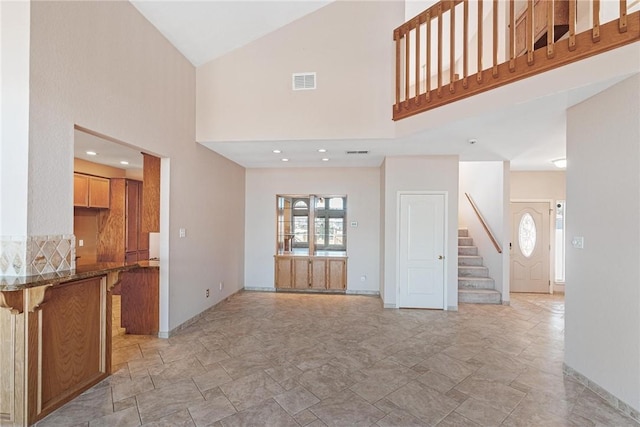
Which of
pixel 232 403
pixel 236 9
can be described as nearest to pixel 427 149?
pixel 236 9

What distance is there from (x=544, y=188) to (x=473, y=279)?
2.73 m

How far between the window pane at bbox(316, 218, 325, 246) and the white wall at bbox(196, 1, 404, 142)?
2.54m

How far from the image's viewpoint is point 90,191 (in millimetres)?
5465

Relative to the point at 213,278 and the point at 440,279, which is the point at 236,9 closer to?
the point at 213,278

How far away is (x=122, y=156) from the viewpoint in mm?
4891

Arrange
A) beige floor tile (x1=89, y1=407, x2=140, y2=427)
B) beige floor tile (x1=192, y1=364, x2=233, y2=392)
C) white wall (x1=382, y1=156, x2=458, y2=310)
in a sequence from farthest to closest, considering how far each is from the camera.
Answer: white wall (x1=382, y1=156, x2=458, y2=310) < beige floor tile (x1=192, y1=364, x2=233, y2=392) < beige floor tile (x1=89, y1=407, x2=140, y2=427)

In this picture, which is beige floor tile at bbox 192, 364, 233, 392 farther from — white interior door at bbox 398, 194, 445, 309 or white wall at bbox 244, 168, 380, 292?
white wall at bbox 244, 168, 380, 292

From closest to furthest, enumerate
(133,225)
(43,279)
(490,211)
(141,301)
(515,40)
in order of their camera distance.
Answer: (43,279) → (515,40) → (141,301) → (133,225) → (490,211)

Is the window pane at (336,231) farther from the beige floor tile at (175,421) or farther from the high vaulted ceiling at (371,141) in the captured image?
the beige floor tile at (175,421)

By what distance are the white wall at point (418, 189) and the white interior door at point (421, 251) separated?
0.34 ft

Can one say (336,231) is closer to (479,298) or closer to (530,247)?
(479,298)

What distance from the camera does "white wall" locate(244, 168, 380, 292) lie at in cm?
627

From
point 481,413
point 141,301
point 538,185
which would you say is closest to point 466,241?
Answer: point 538,185

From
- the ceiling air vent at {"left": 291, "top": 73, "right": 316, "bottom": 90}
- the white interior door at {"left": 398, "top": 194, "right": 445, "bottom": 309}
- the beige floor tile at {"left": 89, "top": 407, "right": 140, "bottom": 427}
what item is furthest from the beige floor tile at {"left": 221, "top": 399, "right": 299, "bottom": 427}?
the ceiling air vent at {"left": 291, "top": 73, "right": 316, "bottom": 90}
